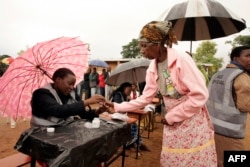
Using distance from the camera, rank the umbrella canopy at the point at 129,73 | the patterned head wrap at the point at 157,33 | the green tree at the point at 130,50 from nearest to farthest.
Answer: the patterned head wrap at the point at 157,33 < the umbrella canopy at the point at 129,73 < the green tree at the point at 130,50

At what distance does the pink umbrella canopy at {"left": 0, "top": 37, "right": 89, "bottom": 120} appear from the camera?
2.75m

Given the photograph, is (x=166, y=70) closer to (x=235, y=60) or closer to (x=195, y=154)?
(x=195, y=154)

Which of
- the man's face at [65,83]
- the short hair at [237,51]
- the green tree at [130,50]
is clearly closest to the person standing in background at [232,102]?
the short hair at [237,51]

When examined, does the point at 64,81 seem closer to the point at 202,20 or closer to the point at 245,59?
the point at 245,59

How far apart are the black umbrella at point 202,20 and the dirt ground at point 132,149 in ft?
8.30

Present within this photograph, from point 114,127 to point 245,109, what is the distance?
1.49 m

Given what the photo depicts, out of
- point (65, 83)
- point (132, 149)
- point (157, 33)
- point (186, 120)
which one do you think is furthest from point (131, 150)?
point (157, 33)

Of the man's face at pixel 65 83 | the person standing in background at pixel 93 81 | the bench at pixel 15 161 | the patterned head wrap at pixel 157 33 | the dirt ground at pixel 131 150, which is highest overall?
the patterned head wrap at pixel 157 33

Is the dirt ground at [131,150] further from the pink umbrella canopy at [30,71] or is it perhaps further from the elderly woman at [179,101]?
the elderly woman at [179,101]

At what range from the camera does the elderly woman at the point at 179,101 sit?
6.04 feet

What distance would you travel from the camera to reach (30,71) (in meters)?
2.93

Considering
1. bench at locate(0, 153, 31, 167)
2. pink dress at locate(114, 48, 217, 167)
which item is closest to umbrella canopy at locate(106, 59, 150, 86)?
bench at locate(0, 153, 31, 167)

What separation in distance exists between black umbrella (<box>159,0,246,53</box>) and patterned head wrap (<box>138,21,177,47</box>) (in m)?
1.50

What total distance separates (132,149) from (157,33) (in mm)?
3925
